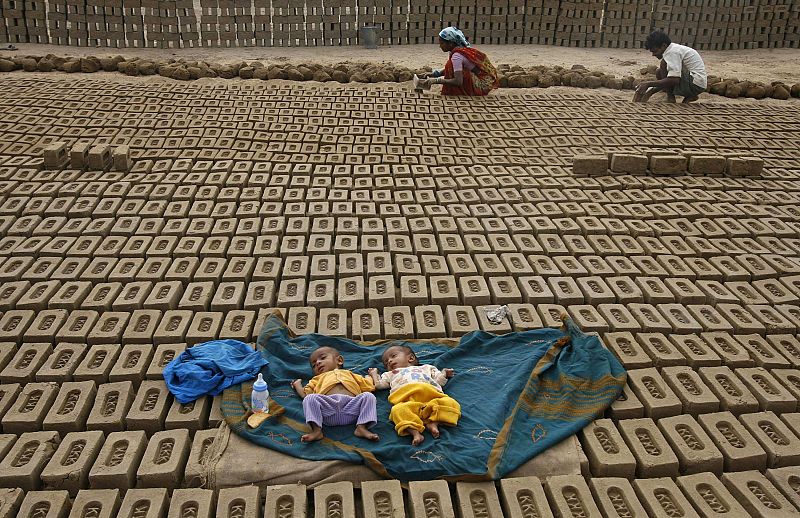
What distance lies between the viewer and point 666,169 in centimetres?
612

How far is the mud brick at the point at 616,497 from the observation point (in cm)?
264

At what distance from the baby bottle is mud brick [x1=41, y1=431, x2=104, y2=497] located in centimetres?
70

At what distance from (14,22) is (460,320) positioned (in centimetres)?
1113

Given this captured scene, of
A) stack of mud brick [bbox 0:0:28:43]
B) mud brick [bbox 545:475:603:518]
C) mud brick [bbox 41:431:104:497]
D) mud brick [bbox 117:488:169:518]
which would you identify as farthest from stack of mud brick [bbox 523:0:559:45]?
mud brick [bbox 117:488:169:518]

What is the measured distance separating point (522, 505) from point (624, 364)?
117 cm

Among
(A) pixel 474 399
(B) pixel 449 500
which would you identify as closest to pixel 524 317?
(A) pixel 474 399

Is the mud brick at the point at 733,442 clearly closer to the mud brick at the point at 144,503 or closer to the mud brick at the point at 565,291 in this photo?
the mud brick at the point at 565,291

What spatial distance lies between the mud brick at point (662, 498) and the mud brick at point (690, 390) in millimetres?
532

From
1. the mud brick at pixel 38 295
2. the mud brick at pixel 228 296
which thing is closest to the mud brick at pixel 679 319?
the mud brick at pixel 228 296

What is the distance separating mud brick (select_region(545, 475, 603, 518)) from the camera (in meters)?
2.62

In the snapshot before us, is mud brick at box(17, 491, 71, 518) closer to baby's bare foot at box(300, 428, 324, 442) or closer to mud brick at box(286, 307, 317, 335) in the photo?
baby's bare foot at box(300, 428, 324, 442)

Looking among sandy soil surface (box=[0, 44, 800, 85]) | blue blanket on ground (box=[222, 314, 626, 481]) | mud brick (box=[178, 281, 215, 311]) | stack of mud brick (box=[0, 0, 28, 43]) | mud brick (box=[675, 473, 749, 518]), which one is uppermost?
stack of mud brick (box=[0, 0, 28, 43])

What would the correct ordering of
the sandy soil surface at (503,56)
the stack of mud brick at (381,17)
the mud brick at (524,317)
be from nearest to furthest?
the mud brick at (524,317)
the sandy soil surface at (503,56)
the stack of mud brick at (381,17)

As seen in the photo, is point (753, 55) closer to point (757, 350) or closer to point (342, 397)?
point (757, 350)
